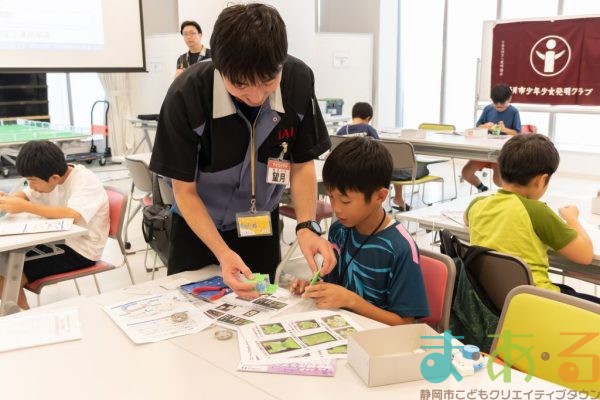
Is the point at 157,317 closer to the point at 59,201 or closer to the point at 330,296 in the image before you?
the point at 330,296

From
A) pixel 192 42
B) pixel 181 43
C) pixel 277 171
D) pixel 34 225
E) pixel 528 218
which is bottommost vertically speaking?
pixel 34 225

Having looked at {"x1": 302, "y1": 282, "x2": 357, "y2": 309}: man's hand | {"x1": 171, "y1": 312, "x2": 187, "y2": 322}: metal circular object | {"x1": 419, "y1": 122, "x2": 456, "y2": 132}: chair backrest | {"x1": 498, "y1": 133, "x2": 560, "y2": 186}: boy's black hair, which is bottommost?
{"x1": 171, "y1": 312, "x2": 187, "y2": 322}: metal circular object

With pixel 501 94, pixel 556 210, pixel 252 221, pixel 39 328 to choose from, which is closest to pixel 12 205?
pixel 39 328

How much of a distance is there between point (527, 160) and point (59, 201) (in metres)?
2.22

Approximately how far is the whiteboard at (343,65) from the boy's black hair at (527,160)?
597 centimetres

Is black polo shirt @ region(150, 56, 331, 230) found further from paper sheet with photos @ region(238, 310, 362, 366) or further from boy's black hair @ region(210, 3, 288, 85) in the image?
paper sheet with photos @ region(238, 310, 362, 366)

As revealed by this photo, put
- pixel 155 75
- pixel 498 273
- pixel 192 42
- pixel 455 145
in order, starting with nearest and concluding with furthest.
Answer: pixel 498 273, pixel 455 145, pixel 192 42, pixel 155 75

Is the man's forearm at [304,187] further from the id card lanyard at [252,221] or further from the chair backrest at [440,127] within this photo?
the chair backrest at [440,127]

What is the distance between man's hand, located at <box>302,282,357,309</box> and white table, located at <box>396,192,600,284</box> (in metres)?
1.07

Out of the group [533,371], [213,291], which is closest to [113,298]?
[213,291]

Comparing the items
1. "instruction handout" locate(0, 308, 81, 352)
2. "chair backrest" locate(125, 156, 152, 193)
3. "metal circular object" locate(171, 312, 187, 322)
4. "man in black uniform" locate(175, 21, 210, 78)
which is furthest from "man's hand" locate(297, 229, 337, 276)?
"man in black uniform" locate(175, 21, 210, 78)

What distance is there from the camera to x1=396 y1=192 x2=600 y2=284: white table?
221 centimetres

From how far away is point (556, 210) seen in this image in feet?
8.98

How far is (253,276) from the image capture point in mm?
1512
